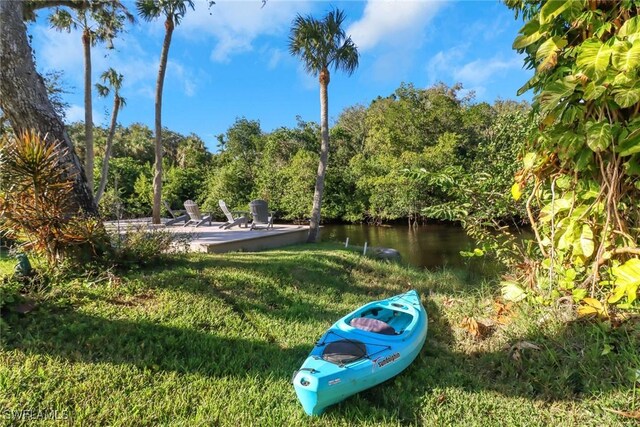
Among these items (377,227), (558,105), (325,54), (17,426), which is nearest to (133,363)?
(17,426)

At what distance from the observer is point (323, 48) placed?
966 centimetres

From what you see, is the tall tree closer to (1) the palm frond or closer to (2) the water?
(1) the palm frond

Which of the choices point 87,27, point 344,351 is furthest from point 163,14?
point 344,351

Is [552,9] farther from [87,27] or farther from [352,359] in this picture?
[87,27]

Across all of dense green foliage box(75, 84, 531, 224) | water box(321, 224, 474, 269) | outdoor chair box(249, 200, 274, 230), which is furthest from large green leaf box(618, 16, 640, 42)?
dense green foliage box(75, 84, 531, 224)

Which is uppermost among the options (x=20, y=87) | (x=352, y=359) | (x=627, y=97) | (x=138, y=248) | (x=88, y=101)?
(x=88, y=101)

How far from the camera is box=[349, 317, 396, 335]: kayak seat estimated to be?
305 centimetres

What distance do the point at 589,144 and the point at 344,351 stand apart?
90.8 inches

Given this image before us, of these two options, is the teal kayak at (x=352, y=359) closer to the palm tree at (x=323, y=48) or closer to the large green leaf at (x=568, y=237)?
the large green leaf at (x=568, y=237)

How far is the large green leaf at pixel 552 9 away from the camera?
2007mm

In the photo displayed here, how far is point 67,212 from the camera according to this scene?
4055mm

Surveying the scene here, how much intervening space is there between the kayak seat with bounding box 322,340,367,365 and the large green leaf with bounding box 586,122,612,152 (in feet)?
7.31

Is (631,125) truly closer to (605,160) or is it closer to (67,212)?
(605,160)

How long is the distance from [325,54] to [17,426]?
1029cm
